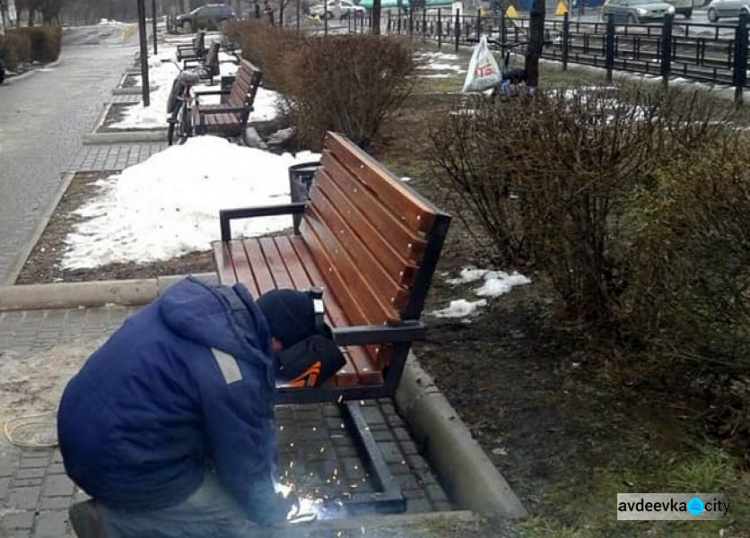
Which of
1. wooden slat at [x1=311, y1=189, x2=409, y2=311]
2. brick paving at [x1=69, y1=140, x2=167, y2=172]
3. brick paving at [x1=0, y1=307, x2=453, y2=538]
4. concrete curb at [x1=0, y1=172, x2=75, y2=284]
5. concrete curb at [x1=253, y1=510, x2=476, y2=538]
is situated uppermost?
wooden slat at [x1=311, y1=189, x2=409, y2=311]

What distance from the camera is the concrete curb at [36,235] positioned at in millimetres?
6801

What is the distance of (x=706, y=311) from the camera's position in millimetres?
3643

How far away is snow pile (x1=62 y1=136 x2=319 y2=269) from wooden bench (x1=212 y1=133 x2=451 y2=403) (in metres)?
1.70

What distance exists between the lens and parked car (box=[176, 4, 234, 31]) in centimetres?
5066

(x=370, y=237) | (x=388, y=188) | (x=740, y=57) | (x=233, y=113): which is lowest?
(x=233, y=113)

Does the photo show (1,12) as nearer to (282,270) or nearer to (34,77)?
(34,77)

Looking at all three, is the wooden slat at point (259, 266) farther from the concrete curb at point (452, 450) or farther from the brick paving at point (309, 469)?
the concrete curb at point (452, 450)

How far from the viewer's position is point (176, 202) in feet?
26.9

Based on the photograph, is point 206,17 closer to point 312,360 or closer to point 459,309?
point 459,309

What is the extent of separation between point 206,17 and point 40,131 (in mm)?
39936

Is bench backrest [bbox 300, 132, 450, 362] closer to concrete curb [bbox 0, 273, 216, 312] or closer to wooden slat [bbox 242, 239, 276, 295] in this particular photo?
wooden slat [bbox 242, 239, 276, 295]

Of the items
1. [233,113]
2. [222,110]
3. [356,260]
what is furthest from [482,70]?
[356,260]

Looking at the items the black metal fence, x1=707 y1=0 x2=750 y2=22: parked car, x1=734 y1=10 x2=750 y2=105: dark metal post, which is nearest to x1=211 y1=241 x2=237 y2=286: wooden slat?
the black metal fence

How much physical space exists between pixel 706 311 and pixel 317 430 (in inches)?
69.3
